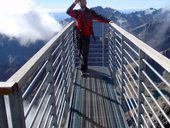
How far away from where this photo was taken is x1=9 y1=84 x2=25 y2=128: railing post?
254 cm

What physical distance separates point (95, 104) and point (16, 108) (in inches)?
184

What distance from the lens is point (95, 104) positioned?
7.14 m

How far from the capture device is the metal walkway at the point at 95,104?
20.3 ft

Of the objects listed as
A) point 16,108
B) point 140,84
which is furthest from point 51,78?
point 16,108

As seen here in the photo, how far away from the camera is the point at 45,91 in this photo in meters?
4.21

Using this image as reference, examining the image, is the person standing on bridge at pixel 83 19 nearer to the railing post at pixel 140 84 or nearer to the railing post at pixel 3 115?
the railing post at pixel 140 84

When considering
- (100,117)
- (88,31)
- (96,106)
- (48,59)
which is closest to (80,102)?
(96,106)

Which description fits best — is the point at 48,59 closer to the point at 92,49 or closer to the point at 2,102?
the point at 2,102

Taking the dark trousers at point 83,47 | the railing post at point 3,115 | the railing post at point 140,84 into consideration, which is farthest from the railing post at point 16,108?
the dark trousers at point 83,47

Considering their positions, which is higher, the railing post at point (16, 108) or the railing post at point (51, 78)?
the railing post at point (16, 108)

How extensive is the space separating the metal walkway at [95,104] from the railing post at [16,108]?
11.4 ft

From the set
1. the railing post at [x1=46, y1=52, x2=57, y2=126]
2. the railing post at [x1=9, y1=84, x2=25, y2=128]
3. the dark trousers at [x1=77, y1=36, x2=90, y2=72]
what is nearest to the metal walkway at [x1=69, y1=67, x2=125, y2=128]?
the dark trousers at [x1=77, y1=36, x2=90, y2=72]

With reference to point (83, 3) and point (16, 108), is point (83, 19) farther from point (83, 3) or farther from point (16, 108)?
point (16, 108)

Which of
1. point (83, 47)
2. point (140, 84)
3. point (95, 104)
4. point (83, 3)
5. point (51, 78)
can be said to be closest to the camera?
point (140, 84)
